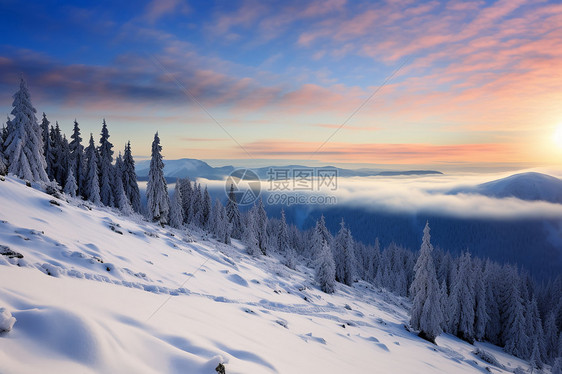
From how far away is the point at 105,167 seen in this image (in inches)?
1598

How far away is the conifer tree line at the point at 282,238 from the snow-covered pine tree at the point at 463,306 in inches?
6.3

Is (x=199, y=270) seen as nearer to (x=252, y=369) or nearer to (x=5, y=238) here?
(x=5, y=238)

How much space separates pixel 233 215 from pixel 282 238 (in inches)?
623

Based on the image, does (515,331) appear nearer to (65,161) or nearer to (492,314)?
(492,314)

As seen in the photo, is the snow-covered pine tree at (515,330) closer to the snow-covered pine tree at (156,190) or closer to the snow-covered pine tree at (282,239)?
the snow-covered pine tree at (282,239)

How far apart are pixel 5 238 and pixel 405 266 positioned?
323 ft

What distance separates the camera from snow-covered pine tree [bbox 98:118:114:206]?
39.9 metres

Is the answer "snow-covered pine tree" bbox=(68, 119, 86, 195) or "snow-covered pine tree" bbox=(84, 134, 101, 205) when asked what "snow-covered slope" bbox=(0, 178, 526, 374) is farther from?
"snow-covered pine tree" bbox=(68, 119, 86, 195)

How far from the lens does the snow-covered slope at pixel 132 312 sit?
12.8 feet

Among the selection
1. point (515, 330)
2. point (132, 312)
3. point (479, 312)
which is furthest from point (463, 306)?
point (132, 312)

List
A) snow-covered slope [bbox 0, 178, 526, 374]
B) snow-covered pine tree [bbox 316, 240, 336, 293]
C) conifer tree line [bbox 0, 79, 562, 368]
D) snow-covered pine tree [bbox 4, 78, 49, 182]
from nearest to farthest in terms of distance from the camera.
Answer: snow-covered slope [bbox 0, 178, 526, 374]
snow-covered pine tree [bbox 4, 78, 49, 182]
conifer tree line [bbox 0, 79, 562, 368]
snow-covered pine tree [bbox 316, 240, 336, 293]

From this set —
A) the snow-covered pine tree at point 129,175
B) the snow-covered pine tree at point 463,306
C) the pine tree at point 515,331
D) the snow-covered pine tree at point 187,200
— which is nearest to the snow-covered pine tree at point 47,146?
the snow-covered pine tree at point 129,175

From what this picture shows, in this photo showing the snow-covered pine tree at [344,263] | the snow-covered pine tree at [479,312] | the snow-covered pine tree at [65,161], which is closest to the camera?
the snow-covered pine tree at [65,161]

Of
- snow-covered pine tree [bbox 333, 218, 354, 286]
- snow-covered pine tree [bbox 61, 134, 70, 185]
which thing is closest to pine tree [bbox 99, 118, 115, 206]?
snow-covered pine tree [bbox 61, 134, 70, 185]
